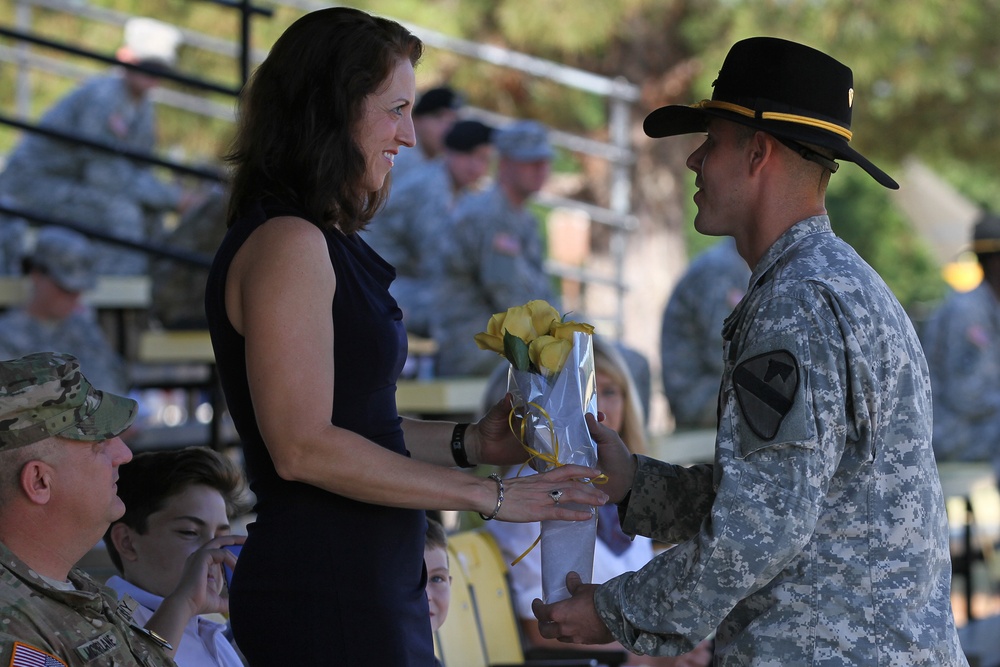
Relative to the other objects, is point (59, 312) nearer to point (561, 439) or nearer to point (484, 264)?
point (484, 264)

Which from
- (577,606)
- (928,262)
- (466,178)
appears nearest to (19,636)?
(577,606)

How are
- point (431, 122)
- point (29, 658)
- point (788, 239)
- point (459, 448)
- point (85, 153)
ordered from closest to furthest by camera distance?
1. point (29, 658)
2. point (788, 239)
3. point (459, 448)
4. point (85, 153)
5. point (431, 122)

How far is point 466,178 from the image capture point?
806cm

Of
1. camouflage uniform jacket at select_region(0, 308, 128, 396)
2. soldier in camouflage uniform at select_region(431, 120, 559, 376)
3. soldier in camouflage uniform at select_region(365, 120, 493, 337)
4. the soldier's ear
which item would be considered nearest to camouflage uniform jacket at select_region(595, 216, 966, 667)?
the soldier's ear

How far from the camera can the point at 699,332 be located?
7.86 m

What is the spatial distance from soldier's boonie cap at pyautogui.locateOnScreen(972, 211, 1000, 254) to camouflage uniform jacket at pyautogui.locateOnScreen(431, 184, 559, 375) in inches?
136

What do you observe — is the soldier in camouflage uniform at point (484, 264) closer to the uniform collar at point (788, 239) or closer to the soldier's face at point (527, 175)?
the soldier's face at point (527, 175)

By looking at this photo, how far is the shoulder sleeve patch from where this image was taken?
2127 millimetres

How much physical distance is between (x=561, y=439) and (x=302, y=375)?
59 cm

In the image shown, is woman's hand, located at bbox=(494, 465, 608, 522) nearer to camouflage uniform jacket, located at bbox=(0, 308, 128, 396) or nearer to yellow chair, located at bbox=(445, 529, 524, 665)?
yellow chair, located at bbox=(445, 529, 524, 665)

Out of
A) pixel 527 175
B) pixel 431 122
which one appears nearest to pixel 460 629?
pixel 527 175

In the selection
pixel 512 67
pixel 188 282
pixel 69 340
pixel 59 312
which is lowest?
pixel 69 340

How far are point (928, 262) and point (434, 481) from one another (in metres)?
27.0

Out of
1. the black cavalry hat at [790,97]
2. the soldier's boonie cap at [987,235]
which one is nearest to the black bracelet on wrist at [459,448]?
the black cavalry hat at [790,97]
